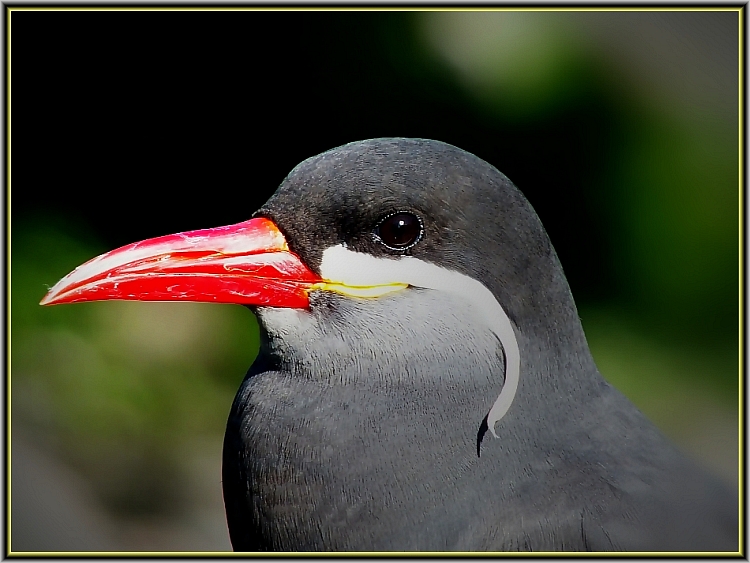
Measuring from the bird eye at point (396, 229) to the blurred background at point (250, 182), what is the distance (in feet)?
5.38

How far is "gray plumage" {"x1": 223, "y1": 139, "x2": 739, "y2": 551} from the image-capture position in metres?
1.31

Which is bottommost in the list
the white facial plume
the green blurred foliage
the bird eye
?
the green blurred foliage

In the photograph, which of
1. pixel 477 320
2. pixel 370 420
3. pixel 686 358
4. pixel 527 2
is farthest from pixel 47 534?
pixel 686 358

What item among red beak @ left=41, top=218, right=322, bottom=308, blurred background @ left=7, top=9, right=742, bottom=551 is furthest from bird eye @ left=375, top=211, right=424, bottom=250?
blurred background @ left=7, top=9, right=742, bottom=551

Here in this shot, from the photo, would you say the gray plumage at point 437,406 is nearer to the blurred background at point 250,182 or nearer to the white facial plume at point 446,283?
the white facial plume at point 446,283

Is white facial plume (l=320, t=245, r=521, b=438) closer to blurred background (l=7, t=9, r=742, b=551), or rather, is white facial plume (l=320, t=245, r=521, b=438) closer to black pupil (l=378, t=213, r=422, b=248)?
black pupil (l=378, t=213, r=422, b=248)

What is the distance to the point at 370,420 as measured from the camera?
135 centimetres

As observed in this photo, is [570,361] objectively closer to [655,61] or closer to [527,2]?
[527,2]

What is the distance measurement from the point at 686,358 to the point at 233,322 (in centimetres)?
177

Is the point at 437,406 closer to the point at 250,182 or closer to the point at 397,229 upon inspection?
the point at 397,229

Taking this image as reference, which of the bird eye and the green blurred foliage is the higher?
the bird eye

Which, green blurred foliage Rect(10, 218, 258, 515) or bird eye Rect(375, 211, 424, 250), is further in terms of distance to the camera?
green blurred foliage Rect(10, 218, 258, 515)

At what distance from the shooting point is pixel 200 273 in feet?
4.30

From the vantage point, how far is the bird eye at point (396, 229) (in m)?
1.31
